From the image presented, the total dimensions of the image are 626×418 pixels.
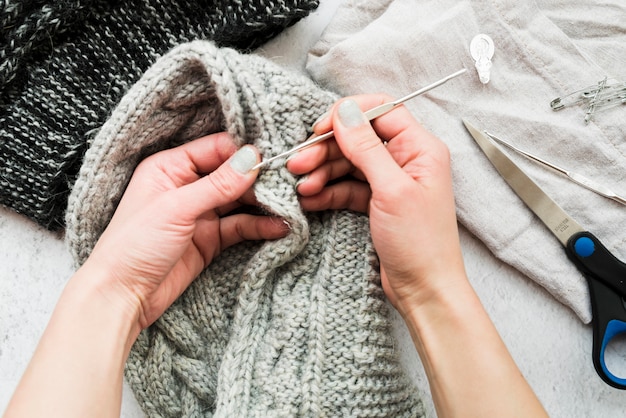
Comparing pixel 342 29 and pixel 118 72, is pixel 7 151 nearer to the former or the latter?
pixel 118 72

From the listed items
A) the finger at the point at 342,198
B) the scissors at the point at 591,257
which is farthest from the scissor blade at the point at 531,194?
the finger at the point at 342,198

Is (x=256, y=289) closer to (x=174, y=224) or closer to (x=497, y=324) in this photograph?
(x=174, y=224)

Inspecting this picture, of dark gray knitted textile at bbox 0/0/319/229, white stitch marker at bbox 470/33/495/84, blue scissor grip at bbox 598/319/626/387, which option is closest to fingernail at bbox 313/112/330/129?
dark gray knitted textile at bbox 0/0/319/229

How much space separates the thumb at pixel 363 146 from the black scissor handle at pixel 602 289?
41cm

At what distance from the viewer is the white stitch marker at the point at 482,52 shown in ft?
3.28

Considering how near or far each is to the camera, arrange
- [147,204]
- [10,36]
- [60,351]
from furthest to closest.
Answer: [10,36] < [147,204] < [60,351]

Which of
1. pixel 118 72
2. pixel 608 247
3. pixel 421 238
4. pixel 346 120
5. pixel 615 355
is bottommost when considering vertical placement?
pixel 615 355

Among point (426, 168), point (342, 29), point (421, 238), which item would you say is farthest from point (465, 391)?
point (342, 29)

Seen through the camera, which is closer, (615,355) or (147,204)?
(147,204)

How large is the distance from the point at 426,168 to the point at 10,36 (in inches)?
30.6

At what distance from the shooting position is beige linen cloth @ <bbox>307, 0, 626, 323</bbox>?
995 mm

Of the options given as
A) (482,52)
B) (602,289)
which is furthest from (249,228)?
(602,289)

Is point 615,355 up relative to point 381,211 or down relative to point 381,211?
down

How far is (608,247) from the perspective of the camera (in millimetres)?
1000
